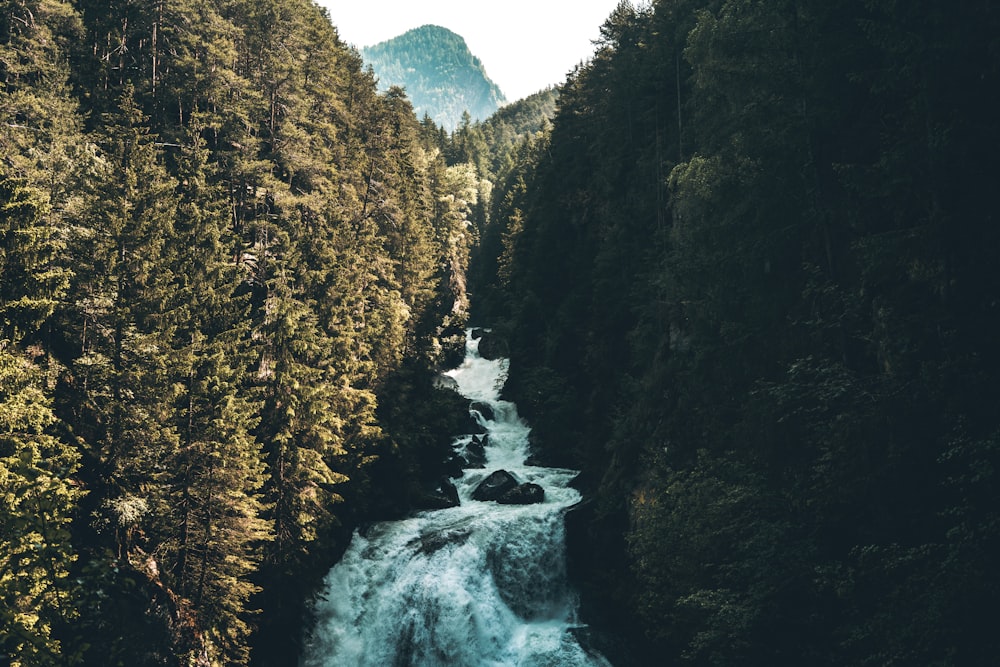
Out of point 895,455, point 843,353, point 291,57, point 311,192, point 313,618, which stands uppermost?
point 291,57

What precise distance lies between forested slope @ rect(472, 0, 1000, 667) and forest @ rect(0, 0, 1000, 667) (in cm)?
8

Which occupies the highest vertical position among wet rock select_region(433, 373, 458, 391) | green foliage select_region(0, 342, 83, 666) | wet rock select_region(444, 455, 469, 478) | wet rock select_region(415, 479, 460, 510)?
wet rock select_region(433, 373, 458, 391)

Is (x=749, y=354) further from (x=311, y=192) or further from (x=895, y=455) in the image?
(x=311, y=192)

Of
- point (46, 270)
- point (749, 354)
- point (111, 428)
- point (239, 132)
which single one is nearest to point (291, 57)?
point (239, 132)

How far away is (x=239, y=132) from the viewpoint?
1135 inches

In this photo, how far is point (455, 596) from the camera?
25.1m

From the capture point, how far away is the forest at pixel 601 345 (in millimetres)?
11234

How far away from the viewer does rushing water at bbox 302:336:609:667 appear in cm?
2409

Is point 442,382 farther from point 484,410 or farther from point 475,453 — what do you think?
point 475,453

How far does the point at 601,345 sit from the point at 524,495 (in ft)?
30.7

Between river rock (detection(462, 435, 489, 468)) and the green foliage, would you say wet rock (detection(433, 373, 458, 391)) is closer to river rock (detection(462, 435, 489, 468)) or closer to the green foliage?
river rock (detection(462, 435, 489, 468))

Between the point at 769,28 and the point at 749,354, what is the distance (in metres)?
8.66

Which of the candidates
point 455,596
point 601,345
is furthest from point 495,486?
point 601,345

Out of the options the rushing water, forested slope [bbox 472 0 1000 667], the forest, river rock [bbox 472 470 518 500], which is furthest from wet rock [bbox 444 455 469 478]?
forested slope [bbox 472 0 1000 667]
